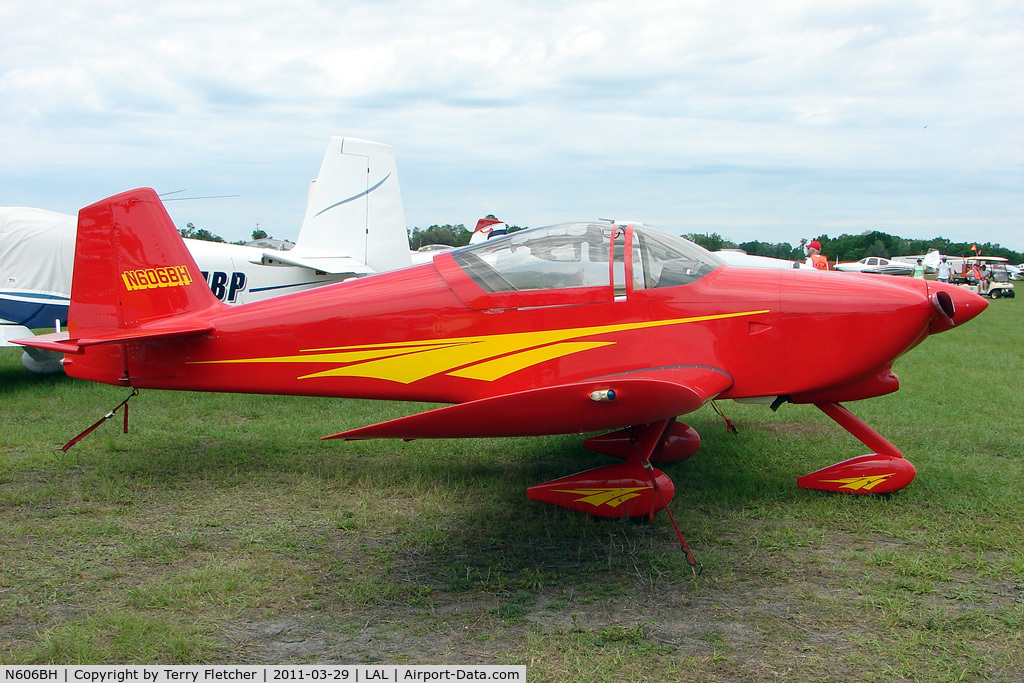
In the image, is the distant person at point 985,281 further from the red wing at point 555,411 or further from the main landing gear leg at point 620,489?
the red wing at point 555,411

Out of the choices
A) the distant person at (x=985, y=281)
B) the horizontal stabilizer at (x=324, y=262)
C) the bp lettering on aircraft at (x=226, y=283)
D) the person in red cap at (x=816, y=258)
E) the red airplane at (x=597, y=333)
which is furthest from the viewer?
the distant person at (x=985, y=281)

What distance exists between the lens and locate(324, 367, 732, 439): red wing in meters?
3.30

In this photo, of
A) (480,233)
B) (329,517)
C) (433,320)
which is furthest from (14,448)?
(480,233)

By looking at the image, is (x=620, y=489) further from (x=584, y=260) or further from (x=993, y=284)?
(x=993, y=284)

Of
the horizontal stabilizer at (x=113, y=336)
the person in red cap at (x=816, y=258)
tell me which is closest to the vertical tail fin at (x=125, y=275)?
the horizontal stabilizer at (x=113, y=336)

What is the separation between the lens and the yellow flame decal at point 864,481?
183 inches

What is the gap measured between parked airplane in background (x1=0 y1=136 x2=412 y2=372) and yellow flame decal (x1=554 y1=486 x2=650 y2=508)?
20.3ft

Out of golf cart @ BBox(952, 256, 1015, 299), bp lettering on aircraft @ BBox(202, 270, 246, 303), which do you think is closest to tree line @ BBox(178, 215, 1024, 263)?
golf cart @ BBox(952, 256, 1015, 299)

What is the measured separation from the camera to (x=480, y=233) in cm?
2091

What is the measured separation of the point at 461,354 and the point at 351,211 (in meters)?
6.58

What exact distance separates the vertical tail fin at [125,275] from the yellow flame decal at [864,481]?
15.1 ft

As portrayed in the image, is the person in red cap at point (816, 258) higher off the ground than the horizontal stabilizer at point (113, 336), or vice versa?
the person in red cap at point (816, 258)

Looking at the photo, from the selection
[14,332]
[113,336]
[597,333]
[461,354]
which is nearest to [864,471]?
[597,333]

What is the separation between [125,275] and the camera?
5.18 m
